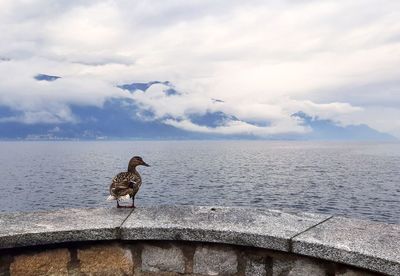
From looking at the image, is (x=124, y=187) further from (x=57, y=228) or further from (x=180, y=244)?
(x=180, y=244)

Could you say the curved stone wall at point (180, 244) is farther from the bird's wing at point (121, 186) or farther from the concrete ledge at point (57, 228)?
the bird's wing at point (121, 186)

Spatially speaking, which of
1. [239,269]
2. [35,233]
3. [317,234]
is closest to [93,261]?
[35,233]

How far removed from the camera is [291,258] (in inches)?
141

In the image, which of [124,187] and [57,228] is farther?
[124,187]

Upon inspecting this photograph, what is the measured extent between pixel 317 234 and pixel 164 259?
1.33 m

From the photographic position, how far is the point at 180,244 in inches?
152

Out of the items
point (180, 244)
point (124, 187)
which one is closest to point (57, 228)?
point (180, 244)

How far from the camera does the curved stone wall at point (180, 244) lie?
3.54 meters

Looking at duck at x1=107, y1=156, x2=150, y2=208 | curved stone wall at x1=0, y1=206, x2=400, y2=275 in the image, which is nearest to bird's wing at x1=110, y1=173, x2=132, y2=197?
duck at x1=107, y1=156, x2=150, y2=208

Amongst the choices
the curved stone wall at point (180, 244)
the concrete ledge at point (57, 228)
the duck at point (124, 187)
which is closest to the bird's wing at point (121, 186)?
the duck at point (124, 187)

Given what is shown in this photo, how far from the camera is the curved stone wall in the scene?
11.6 ft

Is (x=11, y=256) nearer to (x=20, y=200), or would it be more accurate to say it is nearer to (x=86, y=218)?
(x=86, y=218)

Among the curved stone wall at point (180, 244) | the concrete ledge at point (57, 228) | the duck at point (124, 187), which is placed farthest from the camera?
the duck at point (124, 187)

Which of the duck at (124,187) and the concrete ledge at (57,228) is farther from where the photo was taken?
the duck at (124,187)
